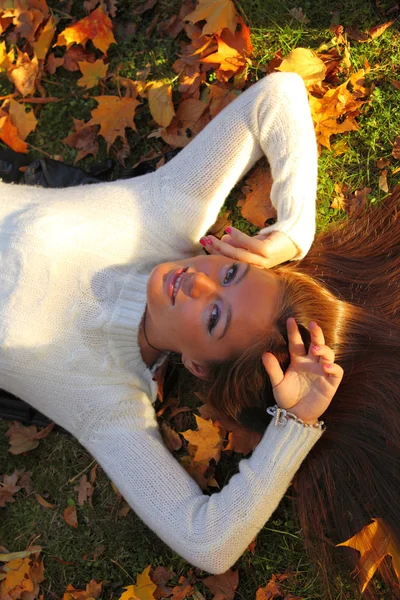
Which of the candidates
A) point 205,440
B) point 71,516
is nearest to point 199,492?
point 205,440

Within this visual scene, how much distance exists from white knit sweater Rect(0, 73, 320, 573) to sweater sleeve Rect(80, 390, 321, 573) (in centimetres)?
1

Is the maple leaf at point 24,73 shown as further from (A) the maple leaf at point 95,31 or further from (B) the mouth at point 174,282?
(B) the mouth at point 174,282

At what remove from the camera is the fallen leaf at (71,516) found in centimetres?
406

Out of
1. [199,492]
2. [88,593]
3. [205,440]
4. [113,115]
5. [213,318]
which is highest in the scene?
[113,115]

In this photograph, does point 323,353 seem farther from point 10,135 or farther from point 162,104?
point 10,135

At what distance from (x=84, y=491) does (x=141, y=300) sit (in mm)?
1600

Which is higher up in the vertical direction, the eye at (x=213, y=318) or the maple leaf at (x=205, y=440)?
the eye at (x=213, y=318)

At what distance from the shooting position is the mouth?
291 cm

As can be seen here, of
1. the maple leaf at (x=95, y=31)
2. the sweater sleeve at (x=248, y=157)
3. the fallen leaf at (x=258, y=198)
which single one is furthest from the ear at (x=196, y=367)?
the maple leaf at (x=95, y=31)

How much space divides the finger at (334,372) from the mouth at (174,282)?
2.70 feet

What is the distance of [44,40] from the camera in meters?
4.38

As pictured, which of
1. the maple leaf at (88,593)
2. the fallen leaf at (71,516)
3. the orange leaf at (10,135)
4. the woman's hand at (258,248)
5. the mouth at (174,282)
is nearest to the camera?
the mouth at (174,282)

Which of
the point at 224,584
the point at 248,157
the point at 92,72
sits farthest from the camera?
the point at 92,72

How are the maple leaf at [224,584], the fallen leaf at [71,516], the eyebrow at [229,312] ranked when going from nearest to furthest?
the eyebrow at [229,312] < the maple leaf at [224,584] < the fallen leaf at [71,516]
